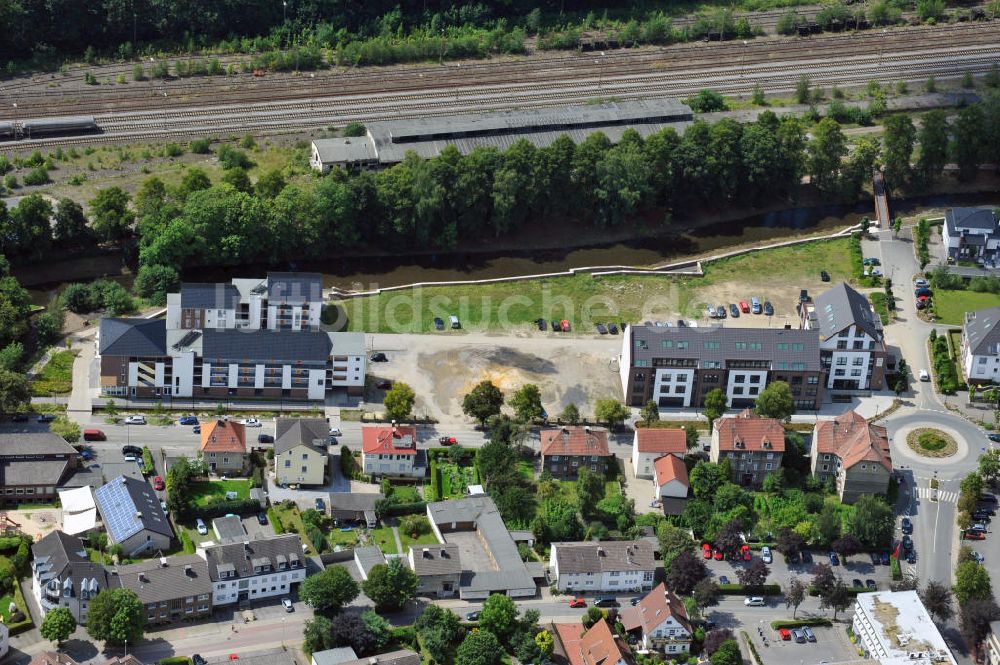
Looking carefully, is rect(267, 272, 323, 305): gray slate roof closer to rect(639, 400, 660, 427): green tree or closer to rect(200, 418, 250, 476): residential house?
rect(200, 418, 250, 476): residential house

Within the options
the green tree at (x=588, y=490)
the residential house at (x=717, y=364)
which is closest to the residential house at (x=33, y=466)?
the green tree at (x=588, y=490)

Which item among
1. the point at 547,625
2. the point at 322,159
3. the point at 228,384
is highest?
the point at 322,159

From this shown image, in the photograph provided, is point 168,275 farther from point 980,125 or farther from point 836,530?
point 980,125

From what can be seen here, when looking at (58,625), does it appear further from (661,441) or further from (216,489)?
(661,441)

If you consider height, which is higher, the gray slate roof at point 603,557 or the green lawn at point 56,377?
the green lawn at point 56,377

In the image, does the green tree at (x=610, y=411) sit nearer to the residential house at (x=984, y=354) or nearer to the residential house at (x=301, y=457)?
the residential house at (x=301, y=457)

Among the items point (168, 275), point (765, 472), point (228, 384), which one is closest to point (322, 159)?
point (168, 275)
